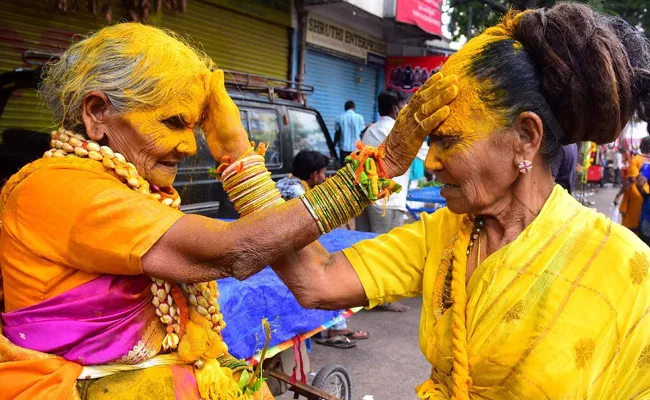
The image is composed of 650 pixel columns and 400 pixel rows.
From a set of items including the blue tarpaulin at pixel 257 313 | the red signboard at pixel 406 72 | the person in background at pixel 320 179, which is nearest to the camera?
the blue tarpaulin at pixel 257 313

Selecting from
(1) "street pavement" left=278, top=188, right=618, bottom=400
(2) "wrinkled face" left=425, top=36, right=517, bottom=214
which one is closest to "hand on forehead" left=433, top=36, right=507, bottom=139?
(2) "wrinkled face" left=425, top=36, right=517, bottom=214

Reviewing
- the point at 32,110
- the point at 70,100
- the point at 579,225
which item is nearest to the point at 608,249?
the point at 579,225

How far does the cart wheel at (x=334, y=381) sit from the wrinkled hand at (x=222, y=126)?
2.23 m

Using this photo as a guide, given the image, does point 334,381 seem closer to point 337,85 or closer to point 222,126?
point 222,126

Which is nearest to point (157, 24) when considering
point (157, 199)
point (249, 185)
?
point (157, 199)

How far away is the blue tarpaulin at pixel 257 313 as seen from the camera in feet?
9.11

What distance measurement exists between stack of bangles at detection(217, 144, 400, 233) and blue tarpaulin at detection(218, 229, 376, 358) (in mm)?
Answer: 1270

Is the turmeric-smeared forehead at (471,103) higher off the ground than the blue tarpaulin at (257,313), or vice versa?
the turmeric-smeared forehead at (471,103)

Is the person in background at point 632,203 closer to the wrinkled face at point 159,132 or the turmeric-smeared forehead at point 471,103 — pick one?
the turmeric-smeared forehead at point 471,103

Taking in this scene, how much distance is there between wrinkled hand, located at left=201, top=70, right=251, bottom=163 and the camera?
5.65ft

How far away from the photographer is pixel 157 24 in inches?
308


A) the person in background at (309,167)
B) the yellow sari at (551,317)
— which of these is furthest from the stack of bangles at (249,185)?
the person in background at (309,167)

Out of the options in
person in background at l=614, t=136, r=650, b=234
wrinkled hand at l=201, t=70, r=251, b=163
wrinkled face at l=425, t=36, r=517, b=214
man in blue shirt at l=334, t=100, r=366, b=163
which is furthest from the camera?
man in blue shirt at l=334, t=100, r=366, b=163

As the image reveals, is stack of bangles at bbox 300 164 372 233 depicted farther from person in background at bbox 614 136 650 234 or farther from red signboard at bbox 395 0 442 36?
red signboard at bbox 395 0 442 36
